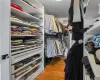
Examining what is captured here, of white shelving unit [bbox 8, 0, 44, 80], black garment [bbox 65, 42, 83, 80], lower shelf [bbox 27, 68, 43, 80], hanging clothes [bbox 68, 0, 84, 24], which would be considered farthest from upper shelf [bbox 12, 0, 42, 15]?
lower shelf [bbox 27, 68, 43, 80]

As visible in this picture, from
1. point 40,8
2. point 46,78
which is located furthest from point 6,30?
point 40,8

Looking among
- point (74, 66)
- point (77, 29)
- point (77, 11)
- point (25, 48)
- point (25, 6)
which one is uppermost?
point (25, 6)

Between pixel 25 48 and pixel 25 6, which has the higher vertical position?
pixel 25 6

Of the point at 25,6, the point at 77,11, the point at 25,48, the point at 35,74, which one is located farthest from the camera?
the point at 35,74

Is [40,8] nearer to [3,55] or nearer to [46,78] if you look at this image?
[46,78]

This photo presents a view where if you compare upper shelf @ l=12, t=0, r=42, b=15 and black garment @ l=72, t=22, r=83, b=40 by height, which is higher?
upper shelf @ l=12, t=0, r=42, b=15

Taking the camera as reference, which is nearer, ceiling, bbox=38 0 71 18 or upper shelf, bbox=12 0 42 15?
upper shelf, bbox=12 0 42 15

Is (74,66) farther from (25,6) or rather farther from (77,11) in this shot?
(25,6)

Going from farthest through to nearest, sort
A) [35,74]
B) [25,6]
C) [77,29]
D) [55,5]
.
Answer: [55,5]
[35,74]
[25,6]
[77,29]

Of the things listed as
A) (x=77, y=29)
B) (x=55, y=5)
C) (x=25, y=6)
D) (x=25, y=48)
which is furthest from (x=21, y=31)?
(x=55, y=5)

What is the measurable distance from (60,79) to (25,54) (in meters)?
0.87

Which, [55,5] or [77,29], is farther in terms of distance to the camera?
[55,5]

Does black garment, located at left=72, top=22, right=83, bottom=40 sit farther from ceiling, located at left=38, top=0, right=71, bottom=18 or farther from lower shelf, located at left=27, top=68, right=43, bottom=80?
ceiling, located at left=38, top=0, right=71, bottom=18

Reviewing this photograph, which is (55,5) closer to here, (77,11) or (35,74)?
(35,74)
